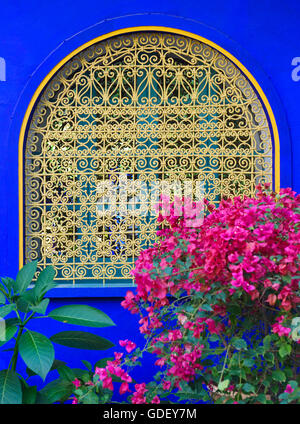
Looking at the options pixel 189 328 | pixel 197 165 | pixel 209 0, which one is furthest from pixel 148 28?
pixel 189 328

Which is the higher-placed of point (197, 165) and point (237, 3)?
point (237, 3)

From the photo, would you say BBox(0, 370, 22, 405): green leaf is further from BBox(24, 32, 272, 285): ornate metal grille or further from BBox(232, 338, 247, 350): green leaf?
BBox(232, 338, 247, 350): green leaf

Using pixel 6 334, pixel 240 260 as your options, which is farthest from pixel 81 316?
pixel 240 260

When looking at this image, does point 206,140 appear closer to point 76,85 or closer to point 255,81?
point 255,81

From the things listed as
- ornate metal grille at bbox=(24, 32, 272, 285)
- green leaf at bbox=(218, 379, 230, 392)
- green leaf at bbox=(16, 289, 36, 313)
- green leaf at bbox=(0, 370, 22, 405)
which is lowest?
green leaf at bbox=(0, 370, 22, 405)

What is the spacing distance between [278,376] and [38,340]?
109 cm

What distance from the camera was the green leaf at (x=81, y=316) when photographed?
1.93 metres

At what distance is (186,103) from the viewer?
2.56m

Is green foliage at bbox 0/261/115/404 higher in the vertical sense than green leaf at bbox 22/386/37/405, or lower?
higher

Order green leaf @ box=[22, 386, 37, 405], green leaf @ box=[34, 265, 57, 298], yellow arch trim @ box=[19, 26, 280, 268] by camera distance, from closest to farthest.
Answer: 1. green leaf @ box=[22, 386, 37, 405]
2. green leaf @ box=[34, 265, 57, 298]
3. yellow arch trim @ box=[19, 26, 280, 268]

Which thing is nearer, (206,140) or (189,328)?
(189,328)

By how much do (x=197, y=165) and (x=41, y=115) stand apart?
109 centimetres

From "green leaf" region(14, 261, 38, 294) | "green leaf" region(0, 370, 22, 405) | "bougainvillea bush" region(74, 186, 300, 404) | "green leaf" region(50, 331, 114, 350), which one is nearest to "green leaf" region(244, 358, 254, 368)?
"bougainvillea bush" region(74, 186, 300, 404)

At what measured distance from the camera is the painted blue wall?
2475mm
